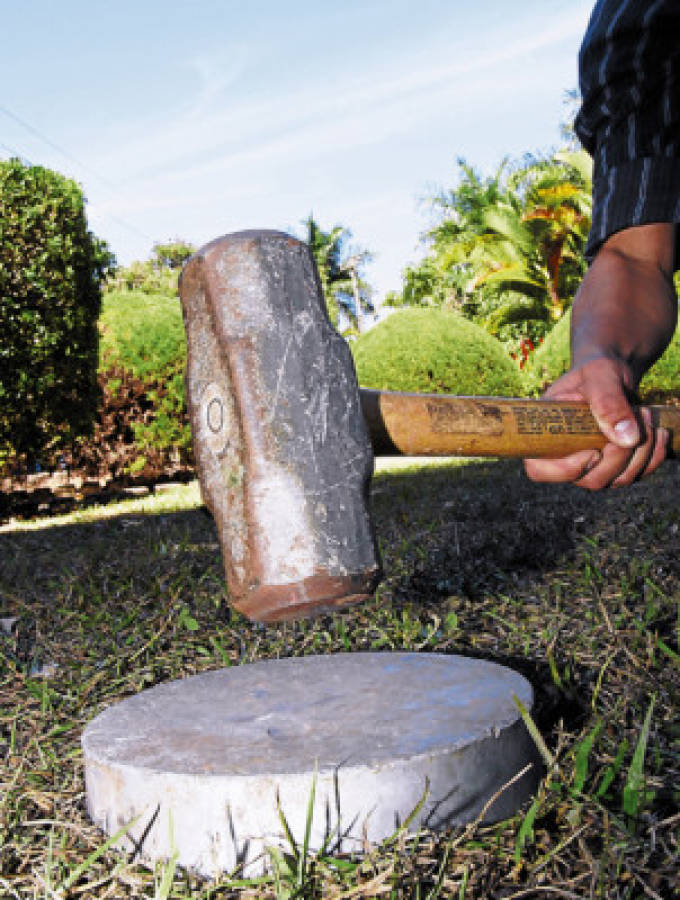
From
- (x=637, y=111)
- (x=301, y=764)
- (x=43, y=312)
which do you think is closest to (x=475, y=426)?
(x=301, y=764)

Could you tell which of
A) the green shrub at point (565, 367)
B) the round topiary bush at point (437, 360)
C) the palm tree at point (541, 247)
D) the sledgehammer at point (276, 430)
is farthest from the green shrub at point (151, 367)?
the palm tree at point (541, 247)

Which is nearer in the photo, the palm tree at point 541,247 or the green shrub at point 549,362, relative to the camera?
the green shrub at point 549,362

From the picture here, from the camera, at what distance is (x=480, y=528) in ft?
13.8

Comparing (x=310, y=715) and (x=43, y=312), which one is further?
(x=43, y=312)

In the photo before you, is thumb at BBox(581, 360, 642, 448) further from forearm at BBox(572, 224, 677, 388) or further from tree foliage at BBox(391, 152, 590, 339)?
tree foliage at BBox(391, 152, 590, 339)

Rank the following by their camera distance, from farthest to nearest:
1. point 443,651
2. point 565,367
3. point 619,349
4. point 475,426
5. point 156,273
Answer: point 156,273, point 565,367, point 443,651, point 619,349, point 475,426

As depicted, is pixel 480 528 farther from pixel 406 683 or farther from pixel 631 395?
pixel 406 683

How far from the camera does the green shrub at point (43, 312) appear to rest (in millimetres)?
7453

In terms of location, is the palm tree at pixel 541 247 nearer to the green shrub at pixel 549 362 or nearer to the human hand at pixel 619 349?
the green shrub at pixel 549 362

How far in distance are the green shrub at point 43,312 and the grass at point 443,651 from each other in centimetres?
285

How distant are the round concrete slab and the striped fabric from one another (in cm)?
143

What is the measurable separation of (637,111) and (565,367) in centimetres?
1227

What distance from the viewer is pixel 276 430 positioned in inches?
66.0

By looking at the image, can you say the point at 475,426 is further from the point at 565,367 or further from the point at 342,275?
the point at 342,275
